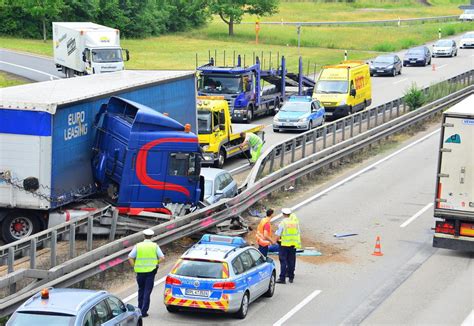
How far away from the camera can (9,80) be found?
5256 cm

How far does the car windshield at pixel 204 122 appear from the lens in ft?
106

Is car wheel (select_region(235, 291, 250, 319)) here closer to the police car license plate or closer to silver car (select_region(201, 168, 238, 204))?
the police car license plate

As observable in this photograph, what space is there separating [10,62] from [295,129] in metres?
27.7

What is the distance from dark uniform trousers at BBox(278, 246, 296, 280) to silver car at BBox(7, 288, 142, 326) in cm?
591

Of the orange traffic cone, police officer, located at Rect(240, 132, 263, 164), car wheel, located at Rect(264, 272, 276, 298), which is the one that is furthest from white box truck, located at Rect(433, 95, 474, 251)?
police officer, located at Rect(240, 132, 263, 164)

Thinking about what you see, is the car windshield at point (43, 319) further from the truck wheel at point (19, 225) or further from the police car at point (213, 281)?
the truck wheel at point (19, 225)

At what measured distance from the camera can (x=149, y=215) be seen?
2288cm

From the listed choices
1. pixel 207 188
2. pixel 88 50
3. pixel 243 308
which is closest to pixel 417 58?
pixel 88 50

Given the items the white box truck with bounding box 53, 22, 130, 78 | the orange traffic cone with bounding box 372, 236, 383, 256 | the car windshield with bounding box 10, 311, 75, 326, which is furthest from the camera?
the white box truck with bounding box 53, 22, 130, 78

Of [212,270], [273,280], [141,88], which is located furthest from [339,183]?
[212,270]

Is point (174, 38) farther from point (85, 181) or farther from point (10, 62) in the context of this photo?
point (85, 181)

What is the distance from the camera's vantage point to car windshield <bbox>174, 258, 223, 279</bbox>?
1705 centimetres

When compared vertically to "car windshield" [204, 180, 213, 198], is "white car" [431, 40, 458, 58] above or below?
above

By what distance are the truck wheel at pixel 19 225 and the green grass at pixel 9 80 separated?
94.5 feet
